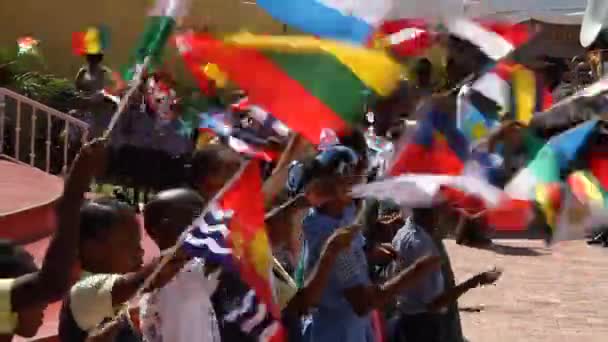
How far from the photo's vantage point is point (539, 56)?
12.0 ft

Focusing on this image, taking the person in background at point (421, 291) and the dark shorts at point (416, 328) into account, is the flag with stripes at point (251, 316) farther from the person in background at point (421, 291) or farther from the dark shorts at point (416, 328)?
the dark shorts at point (416, 328)

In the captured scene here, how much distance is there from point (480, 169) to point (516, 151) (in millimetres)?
120

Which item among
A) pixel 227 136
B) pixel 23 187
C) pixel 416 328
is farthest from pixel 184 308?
pixel 23 187

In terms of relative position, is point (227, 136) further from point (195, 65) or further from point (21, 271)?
point (21, 271)

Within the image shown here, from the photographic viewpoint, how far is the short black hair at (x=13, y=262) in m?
3.11

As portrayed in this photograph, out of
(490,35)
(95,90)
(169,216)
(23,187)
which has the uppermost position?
(490,35)

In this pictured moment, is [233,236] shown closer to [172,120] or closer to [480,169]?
[480,169]

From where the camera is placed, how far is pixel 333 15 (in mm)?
3010

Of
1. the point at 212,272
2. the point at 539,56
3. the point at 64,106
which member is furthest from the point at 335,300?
the point at 64,106

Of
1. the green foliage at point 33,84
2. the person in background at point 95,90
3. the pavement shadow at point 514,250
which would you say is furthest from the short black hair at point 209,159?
the green foliage at point 33,84

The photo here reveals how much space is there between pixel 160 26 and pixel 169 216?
67cm

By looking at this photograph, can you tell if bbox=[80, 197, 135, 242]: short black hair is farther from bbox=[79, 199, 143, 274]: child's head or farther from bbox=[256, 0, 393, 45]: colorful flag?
bbox=[256, 0, 393, 45]: colorful flag

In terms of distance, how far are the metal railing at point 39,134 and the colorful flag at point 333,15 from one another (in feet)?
19.0

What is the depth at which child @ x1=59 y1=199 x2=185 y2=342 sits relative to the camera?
120 inches
